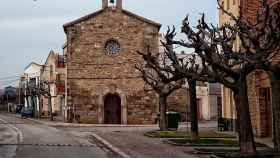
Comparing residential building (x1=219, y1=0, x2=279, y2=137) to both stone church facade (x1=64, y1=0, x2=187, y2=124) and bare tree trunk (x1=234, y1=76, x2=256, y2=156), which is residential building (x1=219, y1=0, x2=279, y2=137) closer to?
bare tree trunk (x1=234, y1=76, x2=256, y2=156)

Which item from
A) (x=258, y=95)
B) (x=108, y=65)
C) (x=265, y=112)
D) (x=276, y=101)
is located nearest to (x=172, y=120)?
(x=258, y=95)

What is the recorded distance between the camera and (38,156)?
19922 mm

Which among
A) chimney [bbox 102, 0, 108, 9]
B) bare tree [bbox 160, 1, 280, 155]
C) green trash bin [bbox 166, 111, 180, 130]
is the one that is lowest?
→ green trash bin [bbox 166, 111, 180, 130]

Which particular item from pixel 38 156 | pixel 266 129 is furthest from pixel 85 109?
pixel 38 156

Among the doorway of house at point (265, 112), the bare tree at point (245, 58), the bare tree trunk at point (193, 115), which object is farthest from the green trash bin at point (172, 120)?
the bare tree at point (245, 58)

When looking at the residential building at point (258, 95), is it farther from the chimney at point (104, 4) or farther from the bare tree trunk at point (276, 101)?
the chimney at point (104, 4)

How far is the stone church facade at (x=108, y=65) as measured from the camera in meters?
53.8

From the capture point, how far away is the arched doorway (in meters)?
54.5

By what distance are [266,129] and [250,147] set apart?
11.7 m

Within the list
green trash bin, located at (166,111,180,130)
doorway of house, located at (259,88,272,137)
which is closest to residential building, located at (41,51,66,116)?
green trash bin, located at (166,111,180,130)

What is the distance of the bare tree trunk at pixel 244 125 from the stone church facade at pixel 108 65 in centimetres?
3461

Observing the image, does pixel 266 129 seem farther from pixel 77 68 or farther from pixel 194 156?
pixel 77 68

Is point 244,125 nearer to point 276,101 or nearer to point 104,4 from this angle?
point 276,101

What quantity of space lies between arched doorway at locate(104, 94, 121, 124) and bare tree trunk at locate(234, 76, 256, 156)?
35346mm
